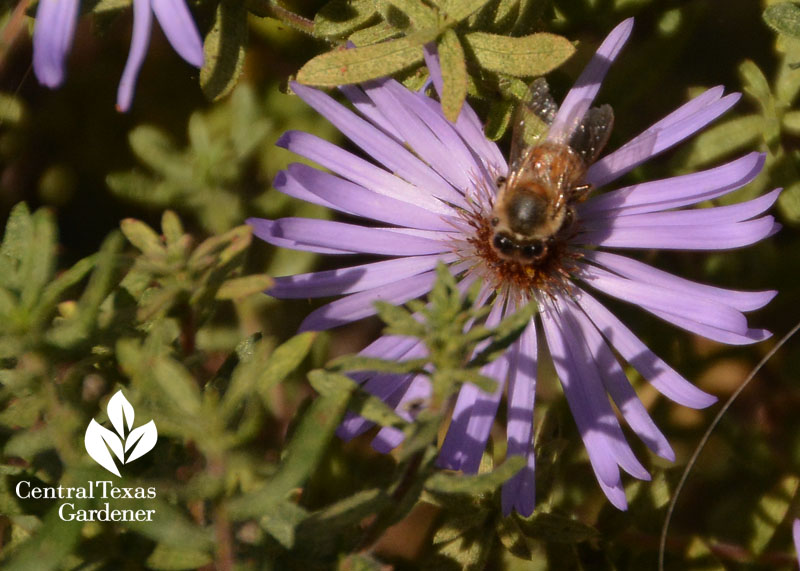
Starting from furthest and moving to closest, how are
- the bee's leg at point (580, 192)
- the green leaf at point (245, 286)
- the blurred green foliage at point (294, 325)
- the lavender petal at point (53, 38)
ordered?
the bee's leg at point (580, 192) < the lavender petal at point (53, 38) < the green leaf at point (245, 286) < the blurred green foliage at point (294, 325)

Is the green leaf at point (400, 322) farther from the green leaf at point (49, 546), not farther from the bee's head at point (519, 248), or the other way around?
the bee's head at point (519, 248)

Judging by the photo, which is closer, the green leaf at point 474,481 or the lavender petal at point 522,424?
the green leaf at point 474,481

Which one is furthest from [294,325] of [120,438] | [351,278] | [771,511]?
[771,511]

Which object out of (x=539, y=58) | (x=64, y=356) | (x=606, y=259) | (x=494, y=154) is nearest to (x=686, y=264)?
(x=606, y=259)

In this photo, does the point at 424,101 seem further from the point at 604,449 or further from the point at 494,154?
the point at 604,449

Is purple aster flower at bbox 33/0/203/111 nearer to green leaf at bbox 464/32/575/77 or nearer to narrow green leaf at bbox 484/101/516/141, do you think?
green leaf at bbox 464/32/575/77

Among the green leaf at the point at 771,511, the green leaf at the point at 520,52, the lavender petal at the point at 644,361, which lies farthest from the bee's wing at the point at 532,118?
the green leaf at the point at 771,511

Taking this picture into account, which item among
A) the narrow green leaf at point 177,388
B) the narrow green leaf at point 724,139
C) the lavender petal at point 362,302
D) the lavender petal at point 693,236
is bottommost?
the narrow green leaf at point 177,388
